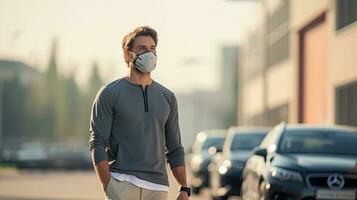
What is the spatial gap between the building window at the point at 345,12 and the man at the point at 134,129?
3415 cm

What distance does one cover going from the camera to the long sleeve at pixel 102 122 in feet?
23.4

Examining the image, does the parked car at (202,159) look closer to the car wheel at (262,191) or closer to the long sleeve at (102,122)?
the car wheel at (262,191)

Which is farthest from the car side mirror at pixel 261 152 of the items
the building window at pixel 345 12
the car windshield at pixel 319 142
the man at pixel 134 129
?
the building window at pixel 345 12

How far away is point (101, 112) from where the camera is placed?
7.18 metres

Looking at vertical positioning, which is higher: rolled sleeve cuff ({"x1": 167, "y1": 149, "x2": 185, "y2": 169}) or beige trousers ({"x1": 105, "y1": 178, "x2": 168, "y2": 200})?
rolled sleeve cuff ({"x1": 167, "y1": 149, "x2": 185, "y2": 169})

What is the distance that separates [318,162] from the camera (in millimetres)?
15117

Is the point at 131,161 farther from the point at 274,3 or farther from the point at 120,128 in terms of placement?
the point at 274,3

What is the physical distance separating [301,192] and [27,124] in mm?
107892

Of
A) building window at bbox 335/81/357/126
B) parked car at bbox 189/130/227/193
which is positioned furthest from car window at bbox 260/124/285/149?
building window at bbox 335/81/357/126

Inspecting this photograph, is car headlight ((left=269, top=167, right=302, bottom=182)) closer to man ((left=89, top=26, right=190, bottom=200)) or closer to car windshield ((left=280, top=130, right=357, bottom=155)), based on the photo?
car windshield ((left=280, top=130, right=357, bottom=155))

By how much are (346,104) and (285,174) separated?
93.4 ft

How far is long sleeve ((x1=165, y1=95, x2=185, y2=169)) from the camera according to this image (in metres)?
7.39

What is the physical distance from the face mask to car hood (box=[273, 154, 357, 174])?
7.94 metres

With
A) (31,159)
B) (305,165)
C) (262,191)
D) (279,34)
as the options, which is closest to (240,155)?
(262,191)
